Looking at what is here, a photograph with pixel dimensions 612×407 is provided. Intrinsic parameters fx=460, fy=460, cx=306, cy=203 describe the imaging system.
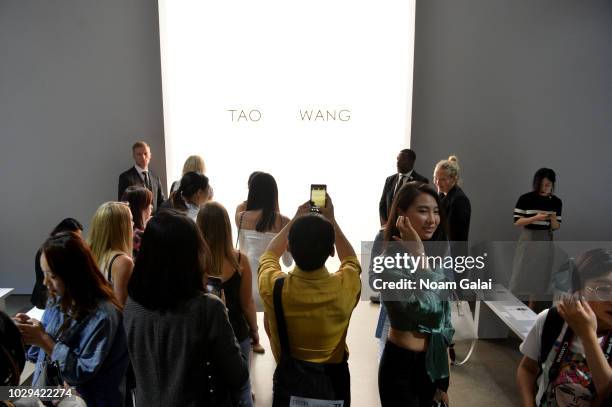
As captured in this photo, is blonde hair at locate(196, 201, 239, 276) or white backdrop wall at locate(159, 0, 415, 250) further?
white backdrop wall at locate(159, 0, 415, 250)

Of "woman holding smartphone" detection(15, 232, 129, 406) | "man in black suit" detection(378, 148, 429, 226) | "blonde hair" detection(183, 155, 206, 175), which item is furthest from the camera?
"man in black suit" detection(378, 148, 429, 226)

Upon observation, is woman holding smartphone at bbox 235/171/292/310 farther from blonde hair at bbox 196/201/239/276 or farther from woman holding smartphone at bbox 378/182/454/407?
woman holding smartphone at bbox 378/182/454/407

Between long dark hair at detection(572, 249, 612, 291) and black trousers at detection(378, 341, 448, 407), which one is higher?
long dark hair at detection(572, 249, 612, 291)

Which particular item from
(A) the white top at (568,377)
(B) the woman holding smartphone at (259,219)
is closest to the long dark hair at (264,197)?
(B) the woman holding smartphone at (259,219)

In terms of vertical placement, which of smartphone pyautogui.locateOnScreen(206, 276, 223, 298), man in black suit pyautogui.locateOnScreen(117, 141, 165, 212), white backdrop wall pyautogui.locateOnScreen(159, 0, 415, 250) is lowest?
smartphone pyautogui.locateOnScreen(206, 276, 223, 298)

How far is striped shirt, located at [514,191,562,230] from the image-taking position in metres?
4.33

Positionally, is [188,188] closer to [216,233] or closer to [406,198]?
[216,233]

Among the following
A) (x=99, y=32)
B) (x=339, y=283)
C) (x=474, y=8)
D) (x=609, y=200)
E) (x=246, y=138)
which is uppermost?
(x=474, y=8)

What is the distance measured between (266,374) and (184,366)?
205cm

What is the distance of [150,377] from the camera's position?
152 centimetres

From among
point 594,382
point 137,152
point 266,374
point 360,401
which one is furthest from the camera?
point 137,152

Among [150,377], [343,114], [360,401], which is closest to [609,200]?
[343,114]

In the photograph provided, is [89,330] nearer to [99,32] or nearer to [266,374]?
[266,374]

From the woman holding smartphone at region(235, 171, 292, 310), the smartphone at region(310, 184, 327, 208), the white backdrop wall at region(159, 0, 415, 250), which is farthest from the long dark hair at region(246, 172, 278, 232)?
the white backdrop wall at region(159, 0, 415, 250)
